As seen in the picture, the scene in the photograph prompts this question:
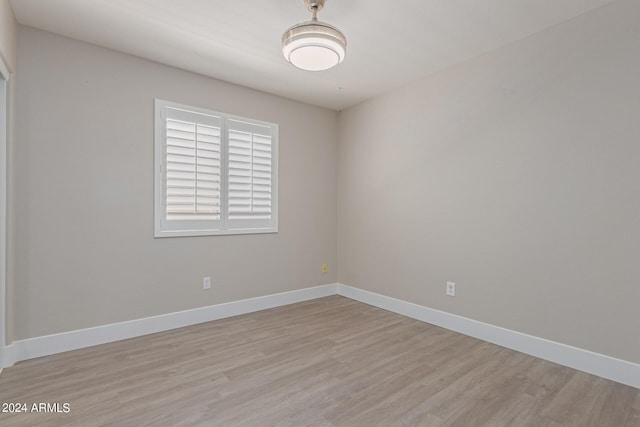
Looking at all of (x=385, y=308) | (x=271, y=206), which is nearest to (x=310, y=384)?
(x=385, y=308)

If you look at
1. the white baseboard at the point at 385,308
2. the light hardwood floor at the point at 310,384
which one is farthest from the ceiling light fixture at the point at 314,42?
the white baseboard at the point at 385,308

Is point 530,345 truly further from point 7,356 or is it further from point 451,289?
point 7,356

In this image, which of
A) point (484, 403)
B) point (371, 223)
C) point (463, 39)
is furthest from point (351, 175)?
point (484, 403)

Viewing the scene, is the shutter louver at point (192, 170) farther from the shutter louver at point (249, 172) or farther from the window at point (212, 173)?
the shutter louver at point (249, 172)

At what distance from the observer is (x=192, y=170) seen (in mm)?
3254

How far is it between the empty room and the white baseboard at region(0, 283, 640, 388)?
0.06ft

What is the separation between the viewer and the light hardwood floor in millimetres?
1814

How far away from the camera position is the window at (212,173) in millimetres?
3129

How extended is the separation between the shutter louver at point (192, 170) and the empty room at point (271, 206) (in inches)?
0.8

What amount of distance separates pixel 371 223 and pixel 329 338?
1.63 metres

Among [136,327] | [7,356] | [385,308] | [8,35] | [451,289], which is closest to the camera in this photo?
[8,35]

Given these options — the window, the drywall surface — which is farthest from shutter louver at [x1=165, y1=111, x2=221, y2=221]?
the drywall surface

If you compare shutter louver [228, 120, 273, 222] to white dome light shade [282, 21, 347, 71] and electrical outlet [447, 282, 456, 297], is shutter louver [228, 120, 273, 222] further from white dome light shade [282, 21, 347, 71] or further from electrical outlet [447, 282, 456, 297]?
electrical outlet [447, 282, 456, 297]

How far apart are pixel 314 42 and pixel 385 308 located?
2.99m
